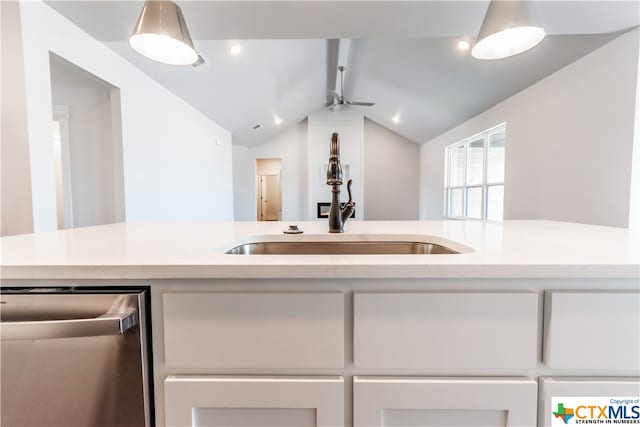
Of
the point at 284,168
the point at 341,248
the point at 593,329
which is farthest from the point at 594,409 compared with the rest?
the point at 284,168

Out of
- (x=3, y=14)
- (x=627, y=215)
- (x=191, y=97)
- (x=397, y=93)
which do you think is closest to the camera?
(x=3, y=14)

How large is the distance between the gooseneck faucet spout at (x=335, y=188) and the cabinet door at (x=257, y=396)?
0.71 metres

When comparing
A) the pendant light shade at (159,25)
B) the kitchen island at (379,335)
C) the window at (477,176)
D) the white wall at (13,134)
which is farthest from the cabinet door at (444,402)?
the window at (477,176)

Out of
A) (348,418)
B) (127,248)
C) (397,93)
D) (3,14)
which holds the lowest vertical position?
(348,418)

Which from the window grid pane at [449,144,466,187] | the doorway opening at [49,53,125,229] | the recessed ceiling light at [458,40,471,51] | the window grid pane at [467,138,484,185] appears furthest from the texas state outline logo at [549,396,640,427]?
the window grid pane at [449,144,466,187]

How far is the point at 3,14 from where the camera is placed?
1686 mm

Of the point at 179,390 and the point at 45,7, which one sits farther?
the point at 45,7

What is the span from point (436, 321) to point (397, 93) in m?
5.49

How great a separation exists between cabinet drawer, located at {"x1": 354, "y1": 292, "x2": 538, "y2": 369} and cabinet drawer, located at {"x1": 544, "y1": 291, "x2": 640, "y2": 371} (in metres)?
0.04

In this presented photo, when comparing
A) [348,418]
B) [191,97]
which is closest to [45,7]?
[191,97]

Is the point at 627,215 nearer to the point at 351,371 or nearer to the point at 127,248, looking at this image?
the point at 351,371

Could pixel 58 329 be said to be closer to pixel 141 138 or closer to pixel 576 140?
pixel 141 138

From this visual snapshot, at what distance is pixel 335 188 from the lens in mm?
1236

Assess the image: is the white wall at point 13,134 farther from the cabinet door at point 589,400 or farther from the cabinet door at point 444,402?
the cabinet door at point 589,400
